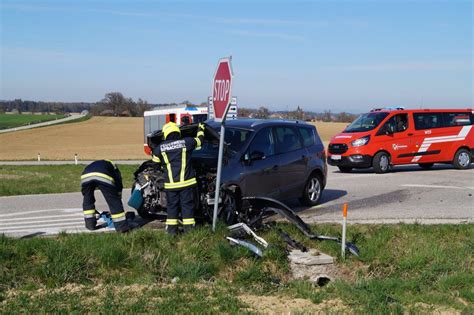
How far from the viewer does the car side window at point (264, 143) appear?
10062 mm

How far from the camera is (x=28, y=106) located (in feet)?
418

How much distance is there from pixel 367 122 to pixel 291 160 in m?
9.63

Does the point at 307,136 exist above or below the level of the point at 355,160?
above

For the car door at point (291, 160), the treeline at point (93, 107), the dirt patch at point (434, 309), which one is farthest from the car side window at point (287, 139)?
the treeline at point (93, 107)

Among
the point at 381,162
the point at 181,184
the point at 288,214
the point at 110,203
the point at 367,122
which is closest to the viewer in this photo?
the point at 181,184

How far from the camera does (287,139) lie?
36.5 feet

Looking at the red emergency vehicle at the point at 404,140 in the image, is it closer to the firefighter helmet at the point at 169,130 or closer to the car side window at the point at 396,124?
the car side window at the point at 396,124

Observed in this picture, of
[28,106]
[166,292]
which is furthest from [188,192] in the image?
[28,106]

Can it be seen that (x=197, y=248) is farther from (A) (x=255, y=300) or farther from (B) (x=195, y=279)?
(A) (x=255, y=300)

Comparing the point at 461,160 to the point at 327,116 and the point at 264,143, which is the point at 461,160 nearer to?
the point at 264,143

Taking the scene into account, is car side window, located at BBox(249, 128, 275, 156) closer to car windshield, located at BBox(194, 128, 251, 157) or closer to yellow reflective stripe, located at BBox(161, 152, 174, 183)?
car windshield, located at BBox(194, 128, 251, 157)

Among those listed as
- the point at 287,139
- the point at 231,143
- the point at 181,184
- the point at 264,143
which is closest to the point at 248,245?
the point at 181,184

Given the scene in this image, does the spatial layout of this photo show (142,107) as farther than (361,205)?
Yes

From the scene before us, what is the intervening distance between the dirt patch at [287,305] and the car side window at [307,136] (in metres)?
6.08
